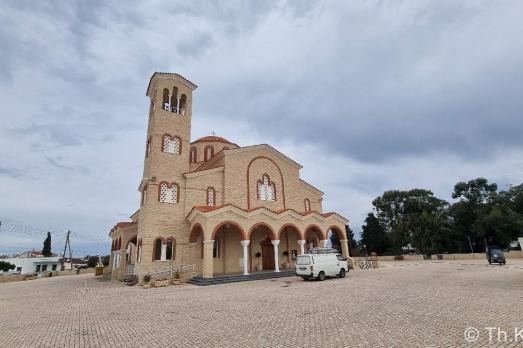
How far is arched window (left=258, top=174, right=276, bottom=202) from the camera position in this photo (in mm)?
25766

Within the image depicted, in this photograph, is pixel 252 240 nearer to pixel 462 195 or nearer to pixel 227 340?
pixel 227 340

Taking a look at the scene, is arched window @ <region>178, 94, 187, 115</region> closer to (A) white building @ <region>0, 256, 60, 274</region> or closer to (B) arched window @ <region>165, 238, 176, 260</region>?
(B) arched window @ <region>165, 238, 176, 260</region>

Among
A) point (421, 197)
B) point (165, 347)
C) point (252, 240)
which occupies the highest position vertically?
point (421, 197)

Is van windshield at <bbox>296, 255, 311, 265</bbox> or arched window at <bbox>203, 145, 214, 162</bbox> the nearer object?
van windshield at <bbox>296, 255, 311, 265</bbox>

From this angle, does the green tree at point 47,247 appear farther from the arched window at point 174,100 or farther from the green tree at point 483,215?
the green tree at point 483,215

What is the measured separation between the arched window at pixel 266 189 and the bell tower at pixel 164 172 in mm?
6730

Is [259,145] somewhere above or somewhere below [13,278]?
above

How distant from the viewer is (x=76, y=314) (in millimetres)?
10492

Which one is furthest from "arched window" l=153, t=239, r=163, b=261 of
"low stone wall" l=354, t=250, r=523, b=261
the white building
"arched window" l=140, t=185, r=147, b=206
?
the white building

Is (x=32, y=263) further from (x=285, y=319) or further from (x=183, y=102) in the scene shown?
(x=285, y=319)

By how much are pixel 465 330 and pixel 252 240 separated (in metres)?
18.5

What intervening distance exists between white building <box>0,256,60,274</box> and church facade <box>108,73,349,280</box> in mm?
48061

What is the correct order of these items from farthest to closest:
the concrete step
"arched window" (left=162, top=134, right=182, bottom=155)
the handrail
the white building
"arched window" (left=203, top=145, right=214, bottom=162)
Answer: the white building → "arched window" (left=203, top=145, right=214, bottom=162) → "arched window" (left=162, top=134, right=182, bottom=155) → the handrail → the concrete step

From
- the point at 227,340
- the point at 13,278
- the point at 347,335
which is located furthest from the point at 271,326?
the point at 13,278
